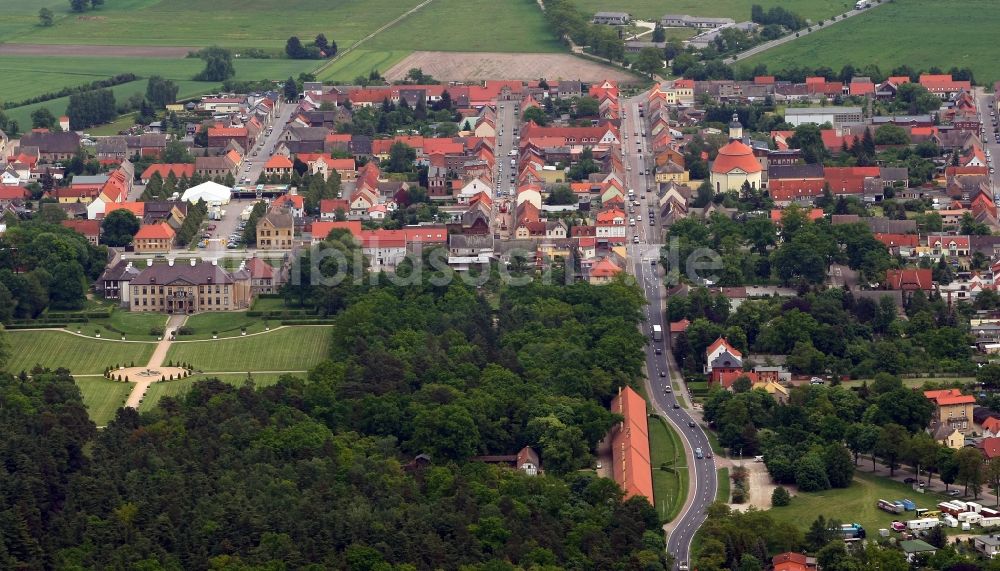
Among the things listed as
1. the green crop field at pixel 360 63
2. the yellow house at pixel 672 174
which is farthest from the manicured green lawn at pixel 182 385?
the green crop field at pixel 360 63

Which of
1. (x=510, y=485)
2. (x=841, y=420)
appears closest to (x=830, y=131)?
(x=841, y=420)

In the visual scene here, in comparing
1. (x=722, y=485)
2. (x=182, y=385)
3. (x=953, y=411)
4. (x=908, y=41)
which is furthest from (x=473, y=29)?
(x=722, y=485)

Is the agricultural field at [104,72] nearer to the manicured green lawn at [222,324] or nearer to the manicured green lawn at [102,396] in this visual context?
the manicured green lawn at [222,324]

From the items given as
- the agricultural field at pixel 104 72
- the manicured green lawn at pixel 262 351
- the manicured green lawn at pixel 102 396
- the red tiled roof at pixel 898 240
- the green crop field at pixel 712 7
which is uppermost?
the green crop field at pixel 712 7

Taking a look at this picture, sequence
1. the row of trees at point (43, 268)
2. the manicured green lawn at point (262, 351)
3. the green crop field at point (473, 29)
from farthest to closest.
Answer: the green crop field at point (473, 29) < the row of trees at point (43, 268) < the manicured green lawn at point (262, 351)

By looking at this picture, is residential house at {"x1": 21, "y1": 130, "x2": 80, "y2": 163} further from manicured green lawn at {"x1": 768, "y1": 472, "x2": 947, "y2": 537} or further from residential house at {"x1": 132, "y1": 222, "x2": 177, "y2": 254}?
manicured green lawn at {"x1": 768, "y1": 472, "x2": 947, "y2": 537}
